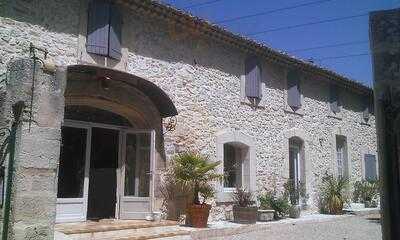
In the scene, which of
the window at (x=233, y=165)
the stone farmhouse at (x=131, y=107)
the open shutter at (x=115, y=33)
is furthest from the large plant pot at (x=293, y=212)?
the open shutter at (x=115, y=33)

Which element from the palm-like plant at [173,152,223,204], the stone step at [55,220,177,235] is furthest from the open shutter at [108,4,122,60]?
the stone step at [55,220,177,235]

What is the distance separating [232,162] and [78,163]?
183 inches

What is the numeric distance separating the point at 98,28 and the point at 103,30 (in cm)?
11

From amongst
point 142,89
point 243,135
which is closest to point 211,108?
point 243,135

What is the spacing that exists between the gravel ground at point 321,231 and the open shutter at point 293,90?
3786mm

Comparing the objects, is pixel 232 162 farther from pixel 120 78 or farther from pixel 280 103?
pixel 120 78

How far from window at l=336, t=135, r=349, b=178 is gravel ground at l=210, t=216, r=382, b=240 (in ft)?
11.7

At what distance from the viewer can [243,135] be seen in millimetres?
11383

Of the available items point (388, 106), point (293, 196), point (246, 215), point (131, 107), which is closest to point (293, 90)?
point (293, 196)

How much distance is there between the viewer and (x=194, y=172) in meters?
8.80

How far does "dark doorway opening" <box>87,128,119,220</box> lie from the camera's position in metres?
8.90

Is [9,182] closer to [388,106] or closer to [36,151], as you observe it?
[36,151]

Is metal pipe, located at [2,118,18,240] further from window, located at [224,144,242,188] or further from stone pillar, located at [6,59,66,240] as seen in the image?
window, located at [224,144,242,188]

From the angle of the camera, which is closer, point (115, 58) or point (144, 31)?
point (115, 58)
